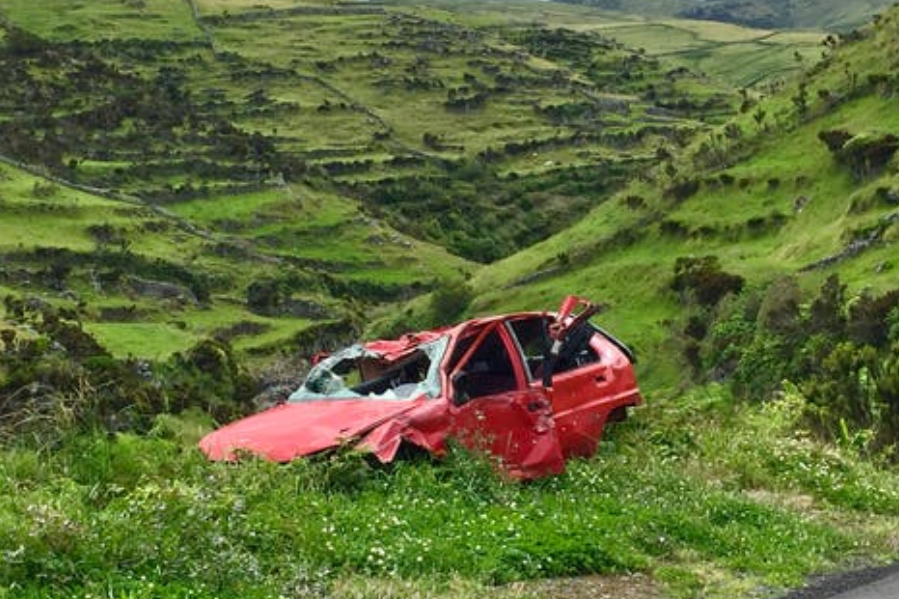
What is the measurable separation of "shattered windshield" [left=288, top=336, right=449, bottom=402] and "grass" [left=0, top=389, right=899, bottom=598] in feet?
4.95

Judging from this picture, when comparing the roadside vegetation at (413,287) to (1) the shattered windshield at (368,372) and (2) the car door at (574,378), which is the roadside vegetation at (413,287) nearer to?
(2) the car door at (574,378)

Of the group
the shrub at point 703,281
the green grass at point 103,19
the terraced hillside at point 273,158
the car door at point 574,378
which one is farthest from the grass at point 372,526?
the green grass at point 103,19

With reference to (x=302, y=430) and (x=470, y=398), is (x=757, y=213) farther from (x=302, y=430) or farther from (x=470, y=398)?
(x=302, y=430)

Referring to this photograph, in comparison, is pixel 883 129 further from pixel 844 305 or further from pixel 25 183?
pixel 25 183

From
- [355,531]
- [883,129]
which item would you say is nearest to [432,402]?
[355,531]

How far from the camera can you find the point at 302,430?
10.7 metres

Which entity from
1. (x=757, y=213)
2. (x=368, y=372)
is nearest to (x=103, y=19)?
(x=757, y=213)

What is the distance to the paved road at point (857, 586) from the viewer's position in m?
8.70

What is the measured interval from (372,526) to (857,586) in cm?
399

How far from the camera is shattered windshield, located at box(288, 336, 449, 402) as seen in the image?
1217 centimetres

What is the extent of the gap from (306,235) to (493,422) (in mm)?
105336

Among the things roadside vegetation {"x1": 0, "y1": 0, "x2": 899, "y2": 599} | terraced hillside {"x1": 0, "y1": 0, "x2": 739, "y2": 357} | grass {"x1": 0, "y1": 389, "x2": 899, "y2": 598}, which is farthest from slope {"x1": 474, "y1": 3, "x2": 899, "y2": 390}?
grass {"x1": 0, "y1": 389, "x2": 899, "y2": 598}

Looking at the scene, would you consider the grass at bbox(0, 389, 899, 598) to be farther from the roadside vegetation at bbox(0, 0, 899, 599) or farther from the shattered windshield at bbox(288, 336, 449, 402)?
the shattered windshield at bbox(288, 336, 449, 402)

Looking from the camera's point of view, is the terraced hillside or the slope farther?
the terraced hillside
